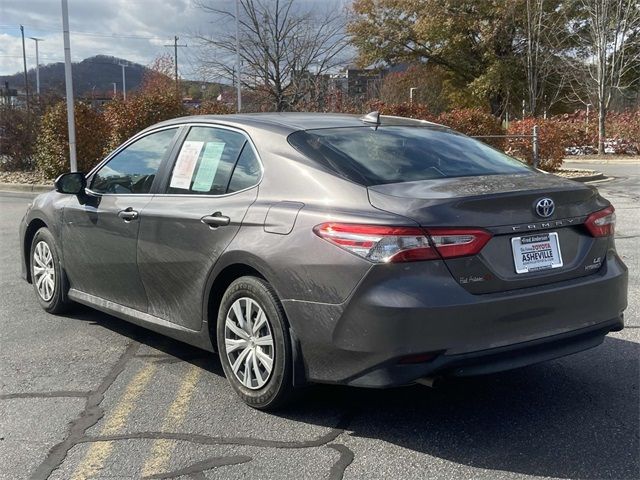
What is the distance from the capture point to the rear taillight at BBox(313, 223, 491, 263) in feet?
10.1

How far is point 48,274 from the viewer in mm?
5680

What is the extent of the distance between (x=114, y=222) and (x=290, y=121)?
1.45m

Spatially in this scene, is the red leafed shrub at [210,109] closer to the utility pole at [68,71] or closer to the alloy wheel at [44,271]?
the utility pole at [68,71]

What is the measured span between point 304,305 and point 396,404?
918 millimetres

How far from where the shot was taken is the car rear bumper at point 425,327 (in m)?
3.06

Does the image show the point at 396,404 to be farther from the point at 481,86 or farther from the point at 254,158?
the point at 481,86

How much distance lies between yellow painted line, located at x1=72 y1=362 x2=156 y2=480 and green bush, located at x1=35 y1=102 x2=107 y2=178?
14.0 metres

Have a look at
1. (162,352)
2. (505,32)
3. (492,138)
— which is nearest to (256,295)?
(162,352)

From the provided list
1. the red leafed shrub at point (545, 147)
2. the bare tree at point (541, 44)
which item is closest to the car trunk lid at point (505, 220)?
the red leafed shrub at point (545, 147)

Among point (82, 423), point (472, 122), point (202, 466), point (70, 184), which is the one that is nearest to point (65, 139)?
point (472, 122)

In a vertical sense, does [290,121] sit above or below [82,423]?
above

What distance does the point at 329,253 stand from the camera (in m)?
3.22

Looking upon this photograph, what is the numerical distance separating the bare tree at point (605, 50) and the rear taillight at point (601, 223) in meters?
26.1

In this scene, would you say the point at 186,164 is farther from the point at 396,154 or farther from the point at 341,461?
the point at 341,461
